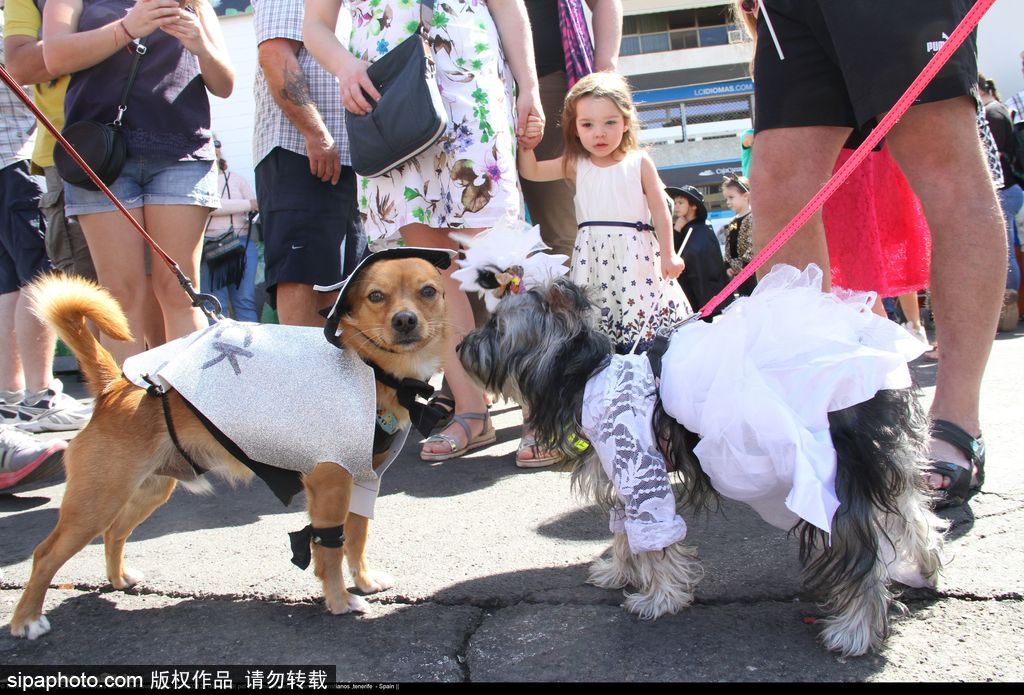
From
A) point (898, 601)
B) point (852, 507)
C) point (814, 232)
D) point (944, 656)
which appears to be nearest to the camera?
point (944, 656)

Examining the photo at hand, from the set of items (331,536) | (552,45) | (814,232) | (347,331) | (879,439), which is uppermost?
(552,45)

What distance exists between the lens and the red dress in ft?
12.0

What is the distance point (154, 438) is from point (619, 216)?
2803 millimetres

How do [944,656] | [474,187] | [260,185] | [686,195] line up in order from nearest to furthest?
[944,656], [474,187], [260,185], [686,195]

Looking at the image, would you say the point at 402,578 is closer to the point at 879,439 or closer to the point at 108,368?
the point at 108,368

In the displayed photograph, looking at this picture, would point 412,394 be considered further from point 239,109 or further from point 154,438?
point 239,109

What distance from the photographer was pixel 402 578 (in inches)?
108

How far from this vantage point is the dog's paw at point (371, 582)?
266 cm

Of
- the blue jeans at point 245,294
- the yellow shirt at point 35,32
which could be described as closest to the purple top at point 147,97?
the yellow shirt at point 35,32

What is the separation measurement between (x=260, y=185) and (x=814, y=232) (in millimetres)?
2914

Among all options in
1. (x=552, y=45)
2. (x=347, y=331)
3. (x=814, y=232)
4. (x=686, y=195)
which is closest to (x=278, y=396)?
(x=347, y=331)

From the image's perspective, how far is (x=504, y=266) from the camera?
2.72 m

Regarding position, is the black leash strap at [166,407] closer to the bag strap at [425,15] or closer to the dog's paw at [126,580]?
the dog's paw at [126,580]

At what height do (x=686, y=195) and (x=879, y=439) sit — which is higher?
(x=686, y=195)
